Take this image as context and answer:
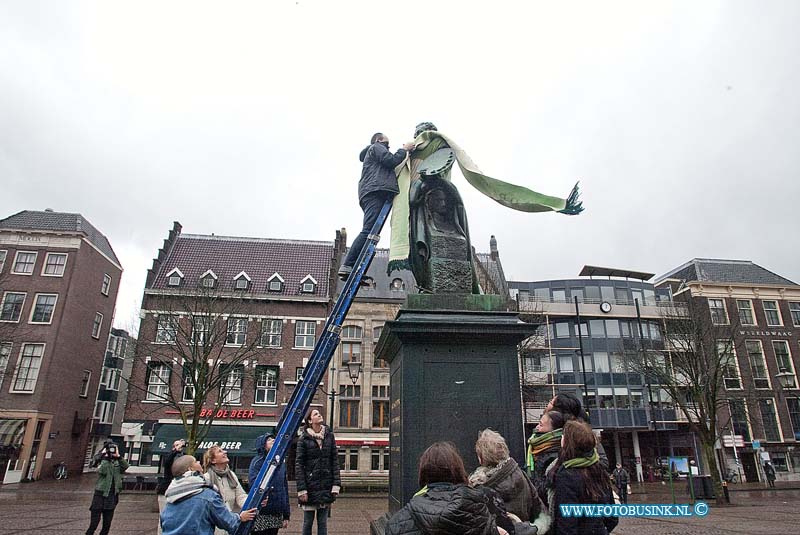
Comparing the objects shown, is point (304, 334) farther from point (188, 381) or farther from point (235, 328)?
point (188, 381)

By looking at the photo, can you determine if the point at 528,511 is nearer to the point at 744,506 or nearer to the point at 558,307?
the point at 744,506

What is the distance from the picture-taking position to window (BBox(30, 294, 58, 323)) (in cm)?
3066

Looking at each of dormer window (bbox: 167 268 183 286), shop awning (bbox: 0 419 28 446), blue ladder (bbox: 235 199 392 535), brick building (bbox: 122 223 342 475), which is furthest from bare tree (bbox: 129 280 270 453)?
blue ladder (bbox: 235 199 392 535)

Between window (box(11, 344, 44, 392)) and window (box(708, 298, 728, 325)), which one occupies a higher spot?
window (box(708, 298, 728, 325))

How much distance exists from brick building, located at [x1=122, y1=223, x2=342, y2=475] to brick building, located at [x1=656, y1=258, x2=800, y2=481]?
87.4 ft

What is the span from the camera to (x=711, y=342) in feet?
83.5

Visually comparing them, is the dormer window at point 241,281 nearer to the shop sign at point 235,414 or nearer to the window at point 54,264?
the shop sign at point 235,414

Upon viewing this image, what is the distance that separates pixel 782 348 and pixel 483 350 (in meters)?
45.0

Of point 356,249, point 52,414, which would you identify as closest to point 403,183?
point 356,249

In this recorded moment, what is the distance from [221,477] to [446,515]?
3.65 meters

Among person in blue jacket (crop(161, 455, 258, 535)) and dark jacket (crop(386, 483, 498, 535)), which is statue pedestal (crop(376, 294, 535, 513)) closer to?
person in blue jacket (crop(161, 455, 258, 535))

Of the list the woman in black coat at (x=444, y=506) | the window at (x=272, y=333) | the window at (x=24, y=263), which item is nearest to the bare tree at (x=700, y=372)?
the window at (x=272, y=333)

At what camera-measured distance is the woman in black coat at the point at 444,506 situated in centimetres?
260

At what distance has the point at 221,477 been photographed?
5.40 meters
